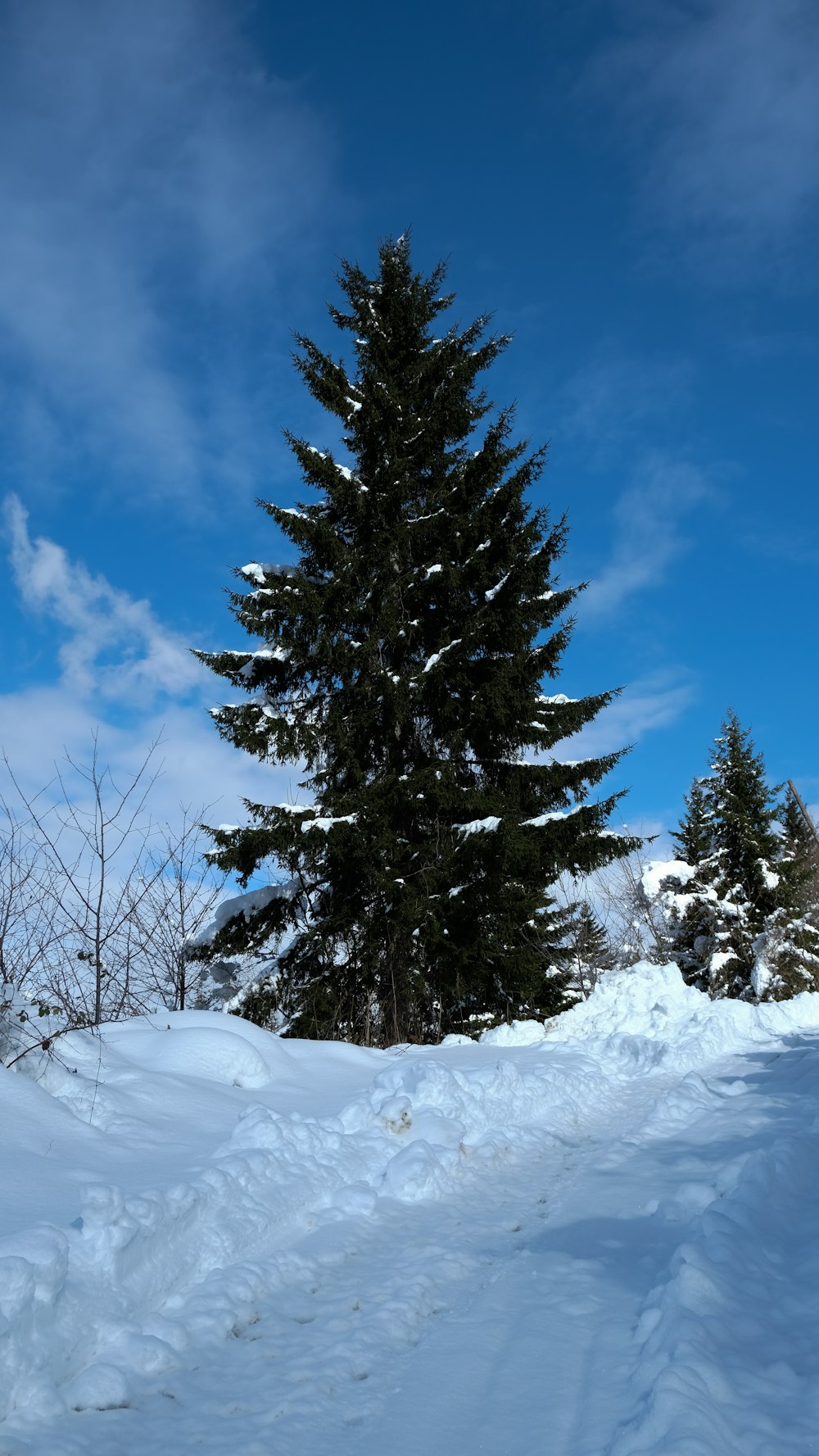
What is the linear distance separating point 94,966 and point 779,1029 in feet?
29.9

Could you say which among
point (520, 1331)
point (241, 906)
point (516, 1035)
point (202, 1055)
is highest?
point (241, 906)

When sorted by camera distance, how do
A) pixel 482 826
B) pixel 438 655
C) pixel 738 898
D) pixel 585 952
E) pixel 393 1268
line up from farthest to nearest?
pixel 738 898, pixel 585 952, pixel 438 655, pixel 482 826, pixel 393 1268

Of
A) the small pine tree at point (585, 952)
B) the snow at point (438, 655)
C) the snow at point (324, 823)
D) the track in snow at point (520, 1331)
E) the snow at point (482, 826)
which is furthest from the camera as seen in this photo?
the small pine tree at point (585, 952)

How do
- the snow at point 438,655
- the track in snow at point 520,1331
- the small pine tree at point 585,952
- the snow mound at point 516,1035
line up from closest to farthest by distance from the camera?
the track in snow at point 520,1331, the snow mound at point 516,1035, the snow at point 438,655, the small pine tree at point 585,952

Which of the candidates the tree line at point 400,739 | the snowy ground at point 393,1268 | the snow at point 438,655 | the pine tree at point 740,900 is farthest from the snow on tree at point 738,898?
the snowy ground at point 393,1268

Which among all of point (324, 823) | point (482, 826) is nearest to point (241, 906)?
point (324, 823)

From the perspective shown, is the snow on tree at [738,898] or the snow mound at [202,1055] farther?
the snow on tree at [738,898]

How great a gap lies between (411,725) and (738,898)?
49.8 ft

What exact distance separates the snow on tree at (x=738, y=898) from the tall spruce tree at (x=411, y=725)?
36.5ft

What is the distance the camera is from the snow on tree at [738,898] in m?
22.0

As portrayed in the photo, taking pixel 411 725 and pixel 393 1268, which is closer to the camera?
pixel 393 1268

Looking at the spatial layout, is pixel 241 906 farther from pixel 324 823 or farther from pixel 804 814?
pixel 804 814

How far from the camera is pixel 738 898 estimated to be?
A: 923 inches

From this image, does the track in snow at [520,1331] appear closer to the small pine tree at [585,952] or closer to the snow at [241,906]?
the snow at [241,906]
